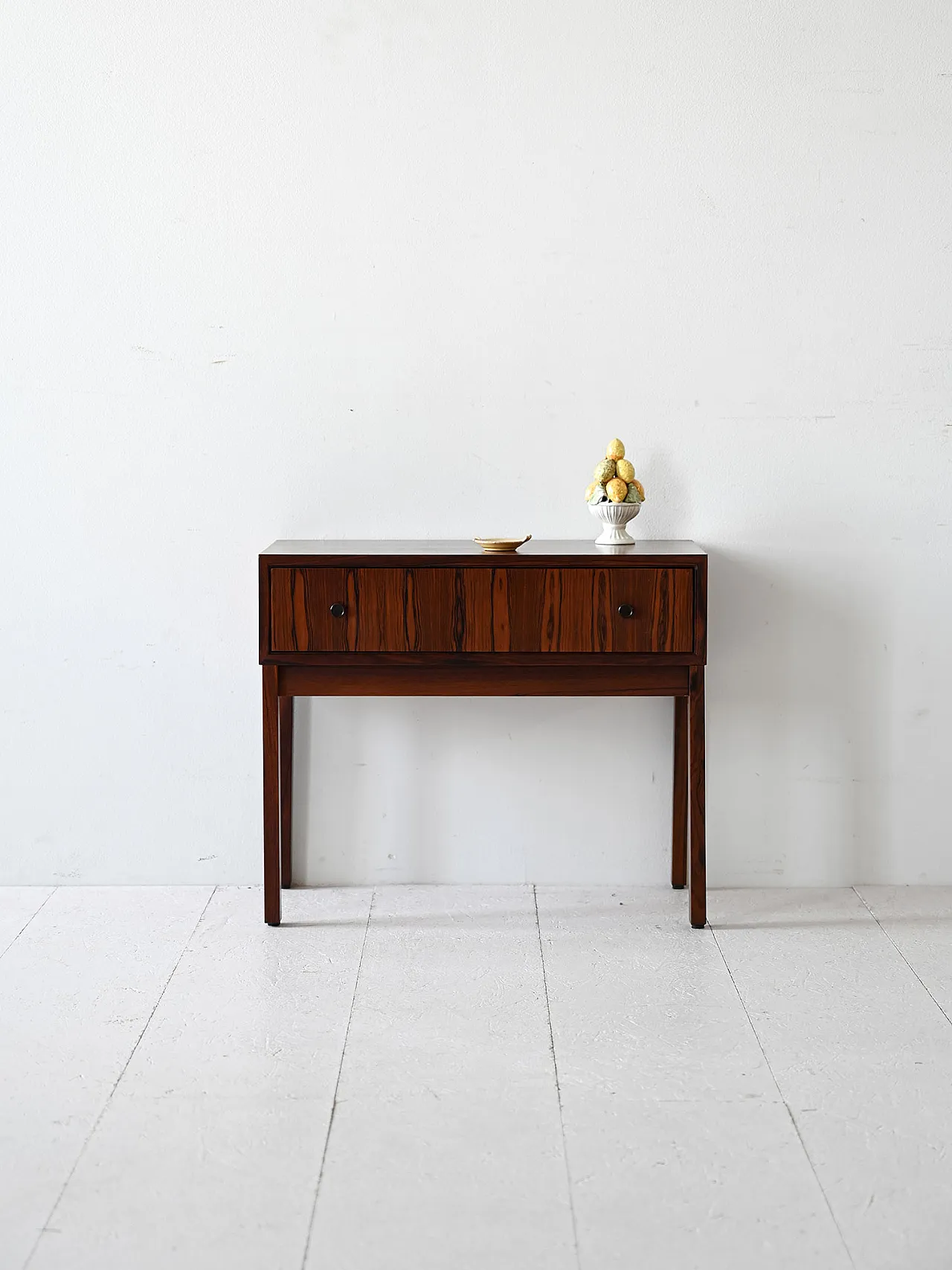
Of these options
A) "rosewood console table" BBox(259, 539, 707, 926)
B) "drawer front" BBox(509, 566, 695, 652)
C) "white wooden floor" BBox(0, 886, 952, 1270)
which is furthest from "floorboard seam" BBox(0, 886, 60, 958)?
"drawer front" BBox(509, 566, 695, 652)

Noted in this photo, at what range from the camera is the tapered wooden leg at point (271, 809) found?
101 inches

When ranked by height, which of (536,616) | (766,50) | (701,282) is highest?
(766,50)

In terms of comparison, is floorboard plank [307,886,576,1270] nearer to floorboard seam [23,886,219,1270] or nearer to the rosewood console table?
floorboard seam [23,886,219,1270]

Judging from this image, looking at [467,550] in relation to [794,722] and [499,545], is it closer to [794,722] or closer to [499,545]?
[499,545]

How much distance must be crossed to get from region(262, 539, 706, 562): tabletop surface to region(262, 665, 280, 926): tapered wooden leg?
0.91 feet

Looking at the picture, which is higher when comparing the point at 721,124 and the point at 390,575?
the point at 721,124

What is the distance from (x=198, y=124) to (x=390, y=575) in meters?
1.09

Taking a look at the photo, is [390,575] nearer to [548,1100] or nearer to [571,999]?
[571,999]

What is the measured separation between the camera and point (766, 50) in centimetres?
266

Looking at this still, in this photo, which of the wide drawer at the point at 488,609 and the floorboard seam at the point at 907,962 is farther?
the wide drawer at the point at 488,609

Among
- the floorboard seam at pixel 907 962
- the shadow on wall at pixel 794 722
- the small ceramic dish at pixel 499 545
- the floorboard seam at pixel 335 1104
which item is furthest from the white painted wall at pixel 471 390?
the floorboard seam at pixel 335 1104

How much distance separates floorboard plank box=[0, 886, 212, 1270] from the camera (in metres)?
1.73

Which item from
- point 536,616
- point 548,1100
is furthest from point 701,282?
point 548,1100

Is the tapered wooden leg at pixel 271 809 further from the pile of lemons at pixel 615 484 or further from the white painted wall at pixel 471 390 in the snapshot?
the pile of lemons at pixel 615 484
